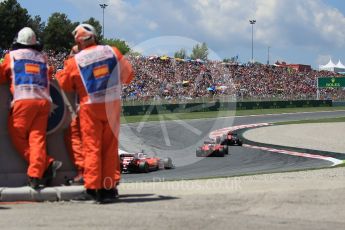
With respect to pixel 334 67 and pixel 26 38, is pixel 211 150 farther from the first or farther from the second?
pixel 334 67

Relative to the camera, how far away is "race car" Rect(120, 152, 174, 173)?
1593 centimetres

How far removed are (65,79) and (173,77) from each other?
1547 inches

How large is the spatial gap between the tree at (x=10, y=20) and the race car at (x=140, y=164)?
5842 cm

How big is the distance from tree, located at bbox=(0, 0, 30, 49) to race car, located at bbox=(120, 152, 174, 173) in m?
58.4

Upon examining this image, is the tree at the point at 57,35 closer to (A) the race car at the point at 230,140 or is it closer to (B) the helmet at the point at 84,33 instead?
(A) the race car at the point at 230,140

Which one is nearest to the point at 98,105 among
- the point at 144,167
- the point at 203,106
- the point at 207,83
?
the point at 144,167

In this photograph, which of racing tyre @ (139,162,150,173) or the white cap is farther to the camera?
racing tyre @ (139,162,150,173)

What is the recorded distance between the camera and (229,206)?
19.1 feet

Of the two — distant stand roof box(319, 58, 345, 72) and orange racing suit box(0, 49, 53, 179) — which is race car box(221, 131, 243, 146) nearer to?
orange racing suit box(0, 49, 53, 179)

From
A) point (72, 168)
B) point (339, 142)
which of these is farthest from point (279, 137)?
point (72, 168)

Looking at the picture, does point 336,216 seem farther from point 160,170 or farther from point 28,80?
point 160,170

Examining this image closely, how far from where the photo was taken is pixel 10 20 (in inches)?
2874

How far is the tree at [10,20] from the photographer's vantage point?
72375 mm

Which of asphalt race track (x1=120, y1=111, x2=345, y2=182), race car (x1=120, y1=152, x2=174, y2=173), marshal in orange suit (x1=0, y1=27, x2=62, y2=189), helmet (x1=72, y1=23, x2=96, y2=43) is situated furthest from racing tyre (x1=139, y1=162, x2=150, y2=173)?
helmet (x1=72, y1=23, x2=96, y2=43)
